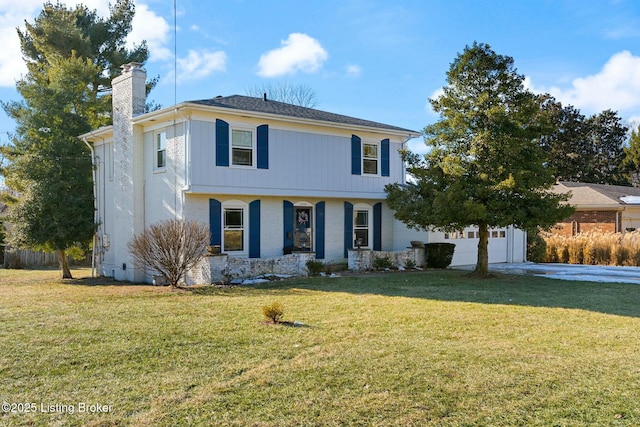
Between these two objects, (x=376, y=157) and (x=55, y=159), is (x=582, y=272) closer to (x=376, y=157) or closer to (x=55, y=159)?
(x=376, y=157)

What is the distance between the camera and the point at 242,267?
1522 cm

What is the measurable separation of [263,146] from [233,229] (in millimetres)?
2770

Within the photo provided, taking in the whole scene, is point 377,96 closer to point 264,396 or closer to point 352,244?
point 352,244

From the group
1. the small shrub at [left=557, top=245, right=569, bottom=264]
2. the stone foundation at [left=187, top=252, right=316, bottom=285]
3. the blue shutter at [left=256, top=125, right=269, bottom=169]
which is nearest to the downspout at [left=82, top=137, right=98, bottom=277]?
the stone foundation at [left=187, top=252, right=316, bottom=285]

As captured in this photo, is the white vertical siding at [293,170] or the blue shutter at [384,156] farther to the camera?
the blue shutter at [384,156]

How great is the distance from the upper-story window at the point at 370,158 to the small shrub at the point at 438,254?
3.39m

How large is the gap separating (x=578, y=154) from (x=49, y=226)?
3705 centimetres

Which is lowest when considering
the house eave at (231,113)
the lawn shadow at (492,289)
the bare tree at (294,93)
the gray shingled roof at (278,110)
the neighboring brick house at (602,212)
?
the lawn shadow at (492,289)

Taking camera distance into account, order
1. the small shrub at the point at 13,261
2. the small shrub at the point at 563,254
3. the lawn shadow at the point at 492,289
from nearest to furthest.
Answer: the lawn shadow at the point at 492,289 < the small shrub at the point at 563,254 < the small shrub at the point at 13,261

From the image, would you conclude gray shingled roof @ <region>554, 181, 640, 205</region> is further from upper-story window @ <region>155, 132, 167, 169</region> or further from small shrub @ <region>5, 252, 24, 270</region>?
small shrub @ <region>5, 252, 24, 270</region>

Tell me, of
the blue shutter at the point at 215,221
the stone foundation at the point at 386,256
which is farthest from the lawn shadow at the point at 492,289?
the blue shutter at the point at 215,221

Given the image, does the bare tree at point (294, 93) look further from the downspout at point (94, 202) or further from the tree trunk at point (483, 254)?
the tree trunk at point (483, 254)

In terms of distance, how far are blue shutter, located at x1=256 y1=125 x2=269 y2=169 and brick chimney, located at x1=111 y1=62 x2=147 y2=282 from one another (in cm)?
399

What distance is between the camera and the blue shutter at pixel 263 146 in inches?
655
